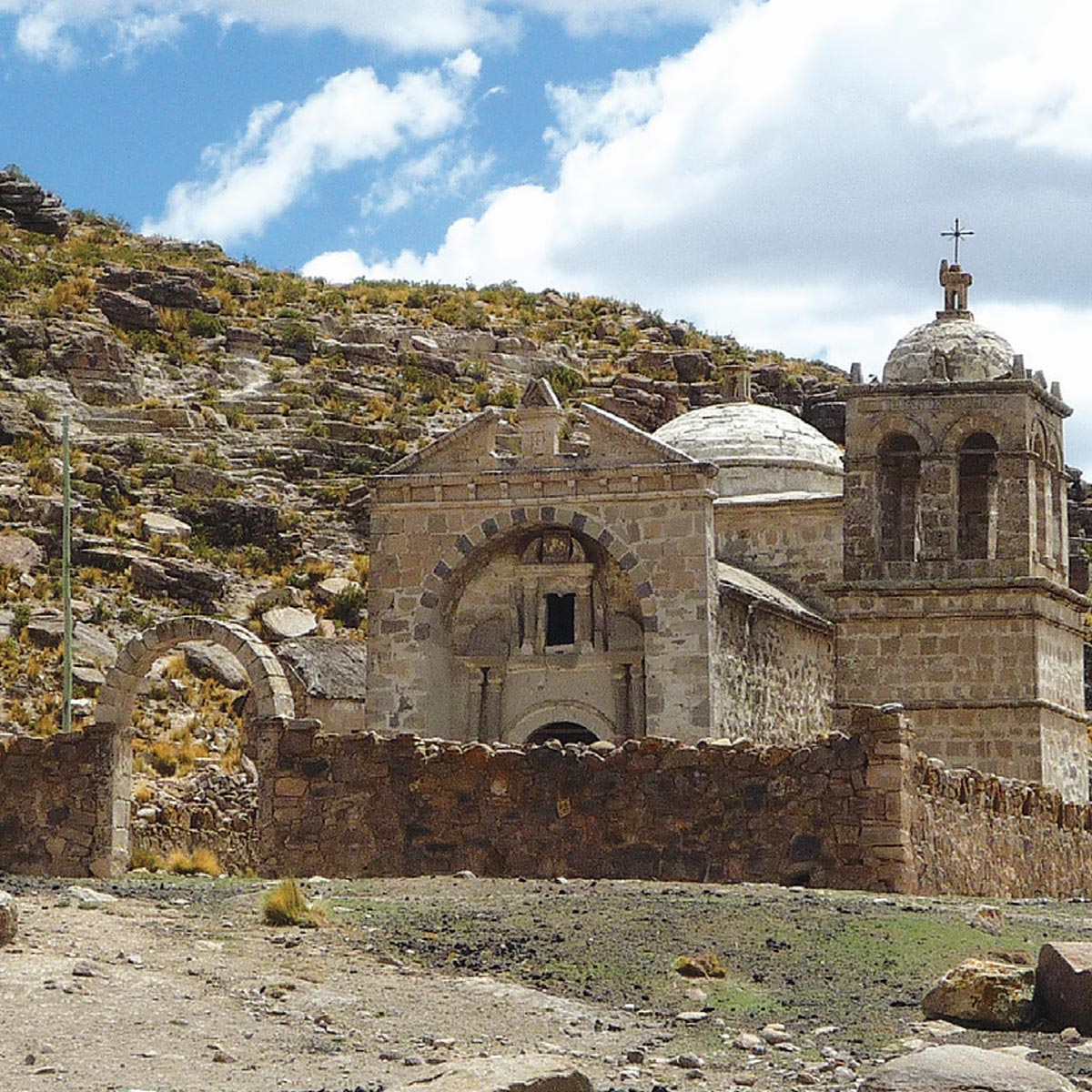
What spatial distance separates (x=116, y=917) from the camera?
1460 cm

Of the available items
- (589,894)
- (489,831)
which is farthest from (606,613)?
(589,894)

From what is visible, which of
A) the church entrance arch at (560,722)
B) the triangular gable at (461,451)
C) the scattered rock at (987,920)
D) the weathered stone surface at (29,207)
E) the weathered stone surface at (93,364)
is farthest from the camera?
the weathered stone surface at (29,207)

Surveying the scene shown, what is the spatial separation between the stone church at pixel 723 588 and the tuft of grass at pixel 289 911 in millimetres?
14612

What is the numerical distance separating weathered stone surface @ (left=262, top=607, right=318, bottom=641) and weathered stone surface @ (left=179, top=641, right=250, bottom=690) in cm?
121

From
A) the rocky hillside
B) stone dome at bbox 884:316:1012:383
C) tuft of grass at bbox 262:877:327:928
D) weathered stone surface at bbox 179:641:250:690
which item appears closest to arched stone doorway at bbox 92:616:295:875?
tuft of grass at bbox 262:877:327:928

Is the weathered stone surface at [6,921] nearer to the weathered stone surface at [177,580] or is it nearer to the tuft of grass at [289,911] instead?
the tuft of grass at [289,911]

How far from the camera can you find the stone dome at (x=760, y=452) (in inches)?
1484

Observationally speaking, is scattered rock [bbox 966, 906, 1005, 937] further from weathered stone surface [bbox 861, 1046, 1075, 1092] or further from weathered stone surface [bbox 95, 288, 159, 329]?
weathered stone surface [bbox 95, 288, 159, 329]

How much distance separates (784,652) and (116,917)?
20.0 m

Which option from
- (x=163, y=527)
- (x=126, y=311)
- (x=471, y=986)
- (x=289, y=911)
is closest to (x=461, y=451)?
(x=289, y=911)

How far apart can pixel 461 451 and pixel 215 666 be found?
14333 millimetres

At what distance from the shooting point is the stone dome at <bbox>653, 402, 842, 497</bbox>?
1484 inches

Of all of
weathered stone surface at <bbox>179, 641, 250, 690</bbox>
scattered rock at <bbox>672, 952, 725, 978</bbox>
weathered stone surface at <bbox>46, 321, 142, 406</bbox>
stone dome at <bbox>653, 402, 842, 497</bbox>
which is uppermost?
weathered stone surface at <bbox>46, 321, 142, 406</bbox>

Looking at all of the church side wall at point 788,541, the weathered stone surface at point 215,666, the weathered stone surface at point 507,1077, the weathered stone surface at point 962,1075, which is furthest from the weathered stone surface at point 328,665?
the weathered stone surface at point 507,1077
